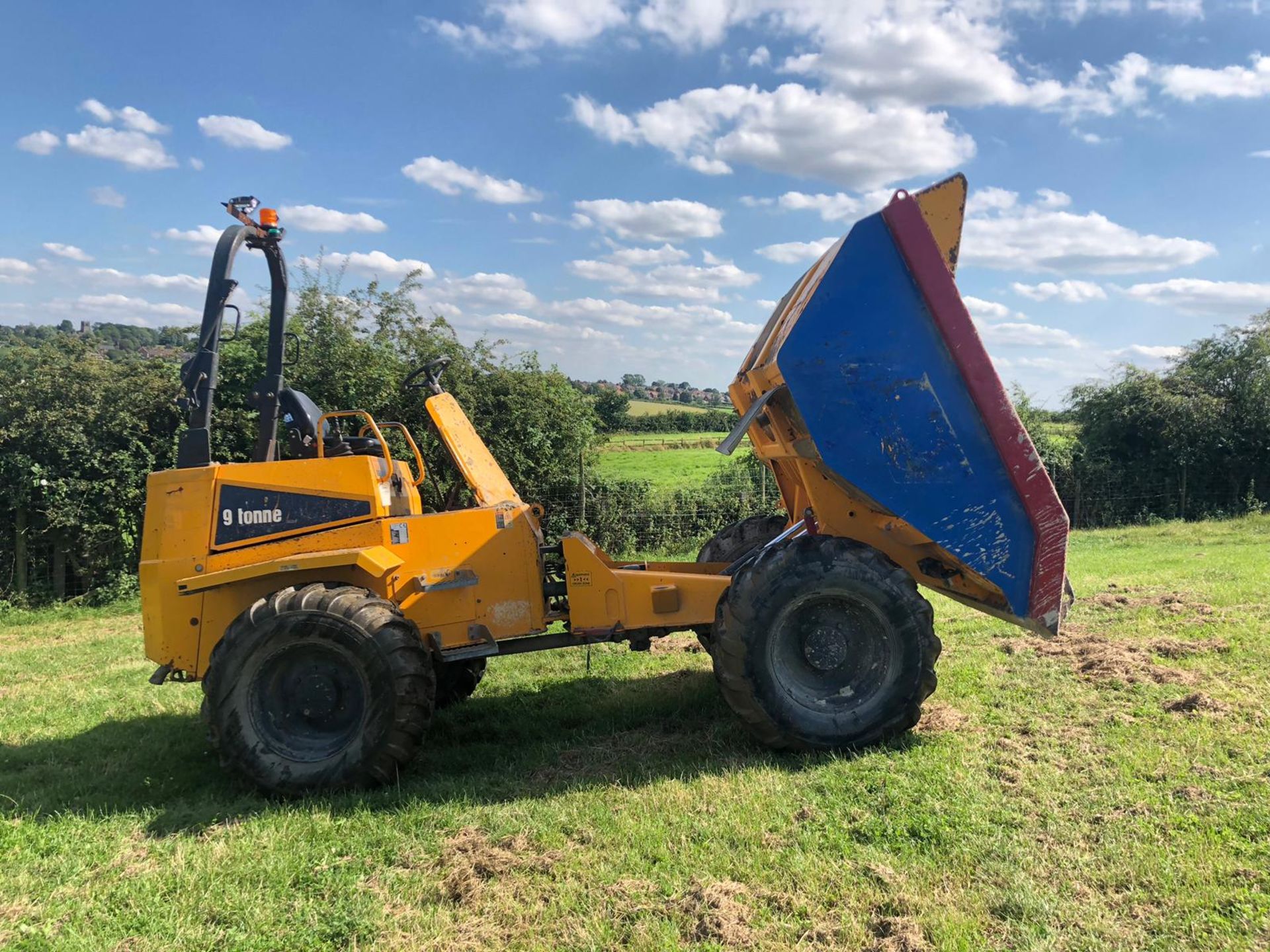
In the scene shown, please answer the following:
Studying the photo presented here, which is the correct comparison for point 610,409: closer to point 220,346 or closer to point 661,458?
point 661,458

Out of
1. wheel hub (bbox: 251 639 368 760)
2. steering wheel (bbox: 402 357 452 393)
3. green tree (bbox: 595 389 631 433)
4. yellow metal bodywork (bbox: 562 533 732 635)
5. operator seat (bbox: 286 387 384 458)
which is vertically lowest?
wheel hub (bbox: 251 639 368 760)

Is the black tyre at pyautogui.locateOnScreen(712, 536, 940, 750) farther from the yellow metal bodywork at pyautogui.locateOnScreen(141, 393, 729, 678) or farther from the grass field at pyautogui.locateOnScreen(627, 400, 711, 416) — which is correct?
the grass field at pyautogui.locateOnScreen(627, 400, 711, 416)

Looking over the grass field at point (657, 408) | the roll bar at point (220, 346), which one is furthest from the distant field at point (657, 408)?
the roll bar at point (220, 346)

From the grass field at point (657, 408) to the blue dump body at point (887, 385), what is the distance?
119 ft

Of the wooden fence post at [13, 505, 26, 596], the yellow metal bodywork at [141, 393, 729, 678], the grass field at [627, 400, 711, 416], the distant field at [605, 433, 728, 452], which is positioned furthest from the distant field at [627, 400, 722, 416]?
the yellow metal bodywork at [141, 393, 729, 678]

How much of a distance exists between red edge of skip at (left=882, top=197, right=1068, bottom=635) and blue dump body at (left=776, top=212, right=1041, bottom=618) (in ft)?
0.06

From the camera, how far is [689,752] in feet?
15.3

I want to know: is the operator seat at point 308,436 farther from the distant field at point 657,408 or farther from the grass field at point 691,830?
the distant field at point 657,408

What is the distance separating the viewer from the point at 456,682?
19.8ft

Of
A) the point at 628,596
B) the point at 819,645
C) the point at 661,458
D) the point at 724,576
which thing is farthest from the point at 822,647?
the point at 661,458

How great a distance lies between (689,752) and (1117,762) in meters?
2.28

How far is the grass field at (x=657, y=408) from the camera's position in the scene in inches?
1636

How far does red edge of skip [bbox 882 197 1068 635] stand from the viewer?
14.4 ft

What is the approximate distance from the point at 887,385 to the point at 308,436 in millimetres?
3633
